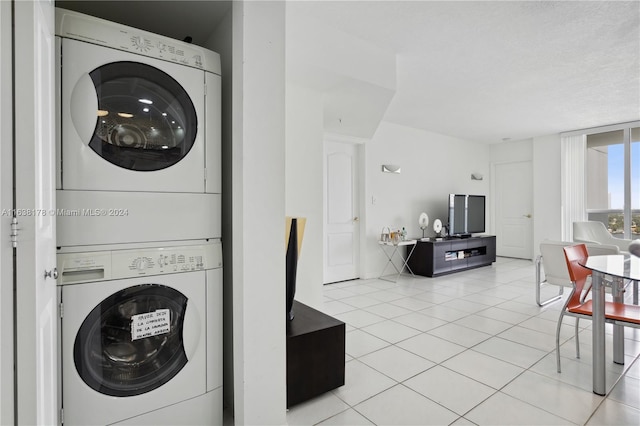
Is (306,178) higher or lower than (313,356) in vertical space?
higher

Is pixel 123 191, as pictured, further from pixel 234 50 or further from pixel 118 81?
pixel 234 50

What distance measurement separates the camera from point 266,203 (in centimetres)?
157

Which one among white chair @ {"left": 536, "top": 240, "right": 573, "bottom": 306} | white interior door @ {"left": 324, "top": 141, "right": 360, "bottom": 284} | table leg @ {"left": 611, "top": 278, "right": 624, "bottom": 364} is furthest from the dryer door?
white chair @ {"left": 536, "top": 240, "right": 573, "bottom": 306}

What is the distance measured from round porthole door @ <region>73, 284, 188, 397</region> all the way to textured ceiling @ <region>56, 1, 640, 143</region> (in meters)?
1.58

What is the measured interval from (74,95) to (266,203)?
896 millimetres

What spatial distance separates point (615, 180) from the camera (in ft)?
19.3

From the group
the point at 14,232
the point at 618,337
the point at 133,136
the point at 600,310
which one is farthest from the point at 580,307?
the point at 14,232

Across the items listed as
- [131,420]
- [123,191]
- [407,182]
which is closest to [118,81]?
[123,191]

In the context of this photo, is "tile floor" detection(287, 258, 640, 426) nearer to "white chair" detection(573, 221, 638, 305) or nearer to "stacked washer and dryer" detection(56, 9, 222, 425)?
"stacked washer and dryer" detection(56, 9, 222, 425)

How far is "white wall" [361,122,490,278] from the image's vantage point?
5.36 m

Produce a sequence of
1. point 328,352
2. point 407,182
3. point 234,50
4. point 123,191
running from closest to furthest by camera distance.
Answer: point 123,191 < point 234,50 < point 328,352 < point 407,182

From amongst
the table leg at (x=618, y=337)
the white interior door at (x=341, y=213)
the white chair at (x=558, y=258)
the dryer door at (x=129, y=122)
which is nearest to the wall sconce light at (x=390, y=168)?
the white interior door at (x=341, y=213)

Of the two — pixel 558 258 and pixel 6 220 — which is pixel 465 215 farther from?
pixel 6 220

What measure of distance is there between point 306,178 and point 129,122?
1.89 metres
